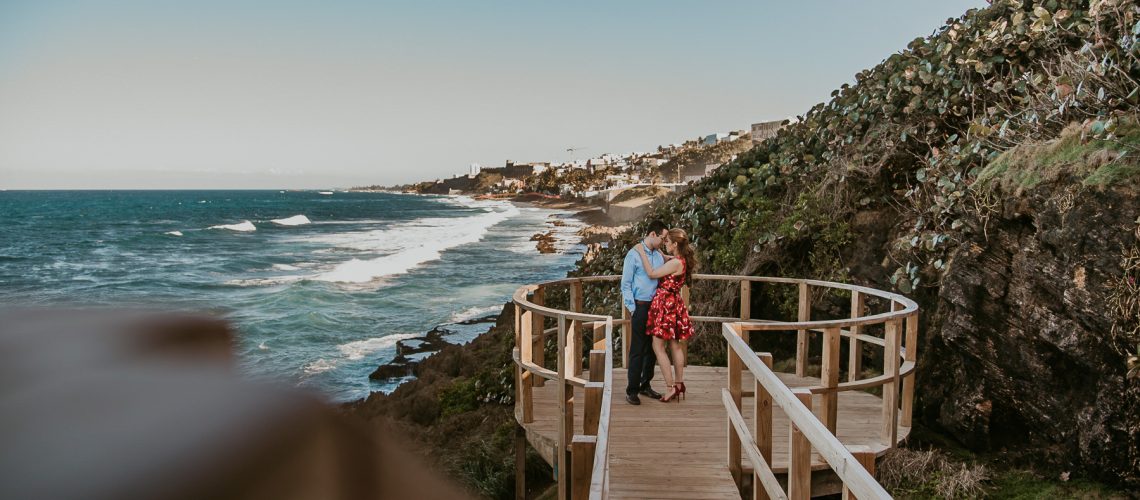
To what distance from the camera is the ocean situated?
62.8ft

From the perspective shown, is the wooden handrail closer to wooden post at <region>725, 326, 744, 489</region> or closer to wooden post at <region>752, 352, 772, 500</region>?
wooden post at <region>752, 352, 772, 500</region>

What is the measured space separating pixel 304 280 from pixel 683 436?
27.3 metres

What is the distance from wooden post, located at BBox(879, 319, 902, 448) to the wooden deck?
0.09 m

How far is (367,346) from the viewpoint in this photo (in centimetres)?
1916

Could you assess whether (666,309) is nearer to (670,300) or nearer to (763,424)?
(670,300)

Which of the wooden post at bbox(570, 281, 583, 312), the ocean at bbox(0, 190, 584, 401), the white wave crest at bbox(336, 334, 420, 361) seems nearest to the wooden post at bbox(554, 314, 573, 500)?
the wooden post at bbox(570, 281, 583, 312)

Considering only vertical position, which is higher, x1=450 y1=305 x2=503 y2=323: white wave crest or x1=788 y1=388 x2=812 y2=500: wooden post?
x1=788 y1=388 x2=812 y2=500: wooden post

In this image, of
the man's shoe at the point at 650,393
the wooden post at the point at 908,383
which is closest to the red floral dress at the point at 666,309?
the man's shoe at the point at 650,393

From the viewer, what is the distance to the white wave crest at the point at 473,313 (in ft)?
74.2

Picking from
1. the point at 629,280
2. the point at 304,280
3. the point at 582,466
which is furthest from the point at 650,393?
the point at 304,280

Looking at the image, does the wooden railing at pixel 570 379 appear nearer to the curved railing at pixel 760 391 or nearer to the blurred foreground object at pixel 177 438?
the curved railing at pixel 760 391

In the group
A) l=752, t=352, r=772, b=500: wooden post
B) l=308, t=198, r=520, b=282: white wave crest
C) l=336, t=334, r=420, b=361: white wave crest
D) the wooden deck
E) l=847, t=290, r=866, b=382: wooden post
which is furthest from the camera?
l=308, t=198, r=520, b=282: white wave crest

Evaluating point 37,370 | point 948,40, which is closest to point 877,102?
point 948,40

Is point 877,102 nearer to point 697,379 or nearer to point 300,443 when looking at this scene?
point 697,379
